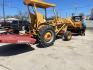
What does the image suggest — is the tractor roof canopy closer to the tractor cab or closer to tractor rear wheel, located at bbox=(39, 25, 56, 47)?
the tractor cab

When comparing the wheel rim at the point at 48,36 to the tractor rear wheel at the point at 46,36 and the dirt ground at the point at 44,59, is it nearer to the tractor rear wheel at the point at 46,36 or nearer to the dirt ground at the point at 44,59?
the tractor rear wheel at the point at 46,36

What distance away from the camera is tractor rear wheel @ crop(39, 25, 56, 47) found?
10.2m

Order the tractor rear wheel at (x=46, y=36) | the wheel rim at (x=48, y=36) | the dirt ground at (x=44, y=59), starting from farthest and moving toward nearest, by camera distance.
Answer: the wheel rim at (x=48, y=36), the tractor rear wheel at (x=46, y=36), the dirt ground at (x=44, y=59)

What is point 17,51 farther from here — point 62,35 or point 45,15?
point 62,35

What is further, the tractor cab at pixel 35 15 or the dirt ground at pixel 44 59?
the tractor cab at pixel 35 15

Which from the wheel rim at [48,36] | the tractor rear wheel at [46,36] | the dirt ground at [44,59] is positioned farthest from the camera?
the wheel rim at [48,36]

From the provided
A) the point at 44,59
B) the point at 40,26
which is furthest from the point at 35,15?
the point at 44,59

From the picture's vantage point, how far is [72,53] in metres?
8.94

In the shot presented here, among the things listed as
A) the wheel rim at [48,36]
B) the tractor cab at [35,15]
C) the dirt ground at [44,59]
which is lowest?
the dirt ground at [44,59]

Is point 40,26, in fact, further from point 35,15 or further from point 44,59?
point 44,59

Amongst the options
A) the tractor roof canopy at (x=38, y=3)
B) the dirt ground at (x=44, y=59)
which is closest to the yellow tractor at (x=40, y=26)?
the tractor roof canopy at (x=38, y=3)

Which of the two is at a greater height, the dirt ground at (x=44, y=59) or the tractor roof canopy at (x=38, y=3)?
the tractor roof canopy at (x=38, y=3)

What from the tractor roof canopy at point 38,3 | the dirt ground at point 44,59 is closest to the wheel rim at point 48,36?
the dirt ground at point 44,59

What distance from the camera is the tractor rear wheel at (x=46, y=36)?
10196 mm
